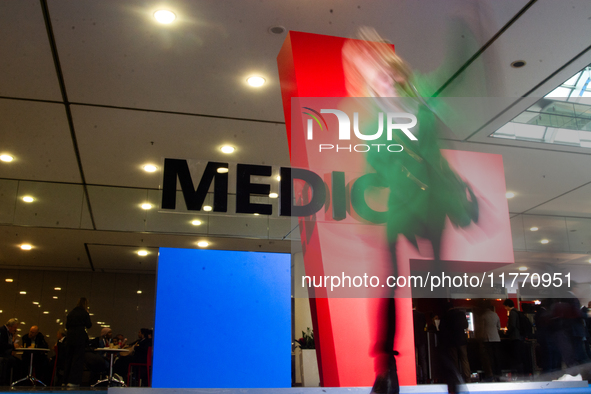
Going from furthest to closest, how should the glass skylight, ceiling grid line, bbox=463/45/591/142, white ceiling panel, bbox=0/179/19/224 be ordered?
1. white ceiling panel, bbox=0/179/19/224
2. the glass skylight
3. ceiling grid line, bbox=463/45/591/142

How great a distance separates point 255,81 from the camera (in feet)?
13.9

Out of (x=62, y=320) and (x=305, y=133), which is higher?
(x=305, y=133)

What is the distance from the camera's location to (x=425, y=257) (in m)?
2.72

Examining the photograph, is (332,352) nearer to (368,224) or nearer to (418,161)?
(368,224)

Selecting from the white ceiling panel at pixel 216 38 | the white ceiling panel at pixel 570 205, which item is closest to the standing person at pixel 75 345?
the white ceiling panel at pixel 216 38

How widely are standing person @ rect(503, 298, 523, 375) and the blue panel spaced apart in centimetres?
501

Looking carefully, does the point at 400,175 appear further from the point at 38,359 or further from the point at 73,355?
the point at 38,359

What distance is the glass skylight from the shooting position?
177 inches

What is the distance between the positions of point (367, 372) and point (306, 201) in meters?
0.88

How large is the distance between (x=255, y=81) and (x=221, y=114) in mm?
755

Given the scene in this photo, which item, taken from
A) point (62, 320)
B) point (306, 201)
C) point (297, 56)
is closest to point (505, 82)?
point (297, 56)

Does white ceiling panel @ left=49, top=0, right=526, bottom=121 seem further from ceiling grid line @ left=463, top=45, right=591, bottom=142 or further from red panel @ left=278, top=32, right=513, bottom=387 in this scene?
ceiling grid line @ left=463, top=45, right=591, bottom=142

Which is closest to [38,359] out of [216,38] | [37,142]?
[37,142]

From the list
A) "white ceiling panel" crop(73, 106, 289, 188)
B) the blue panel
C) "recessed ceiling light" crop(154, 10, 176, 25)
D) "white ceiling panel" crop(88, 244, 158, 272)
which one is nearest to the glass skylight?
"white ceiling panel" crop(73, 106, 289, 188)
